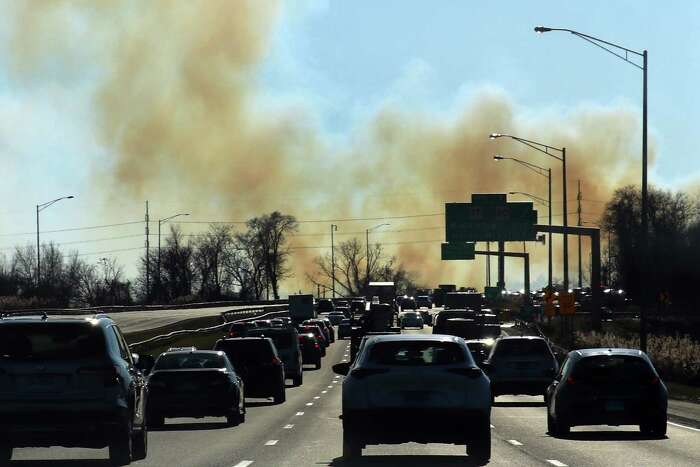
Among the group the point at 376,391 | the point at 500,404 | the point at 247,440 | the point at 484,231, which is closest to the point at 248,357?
the point at 500,404

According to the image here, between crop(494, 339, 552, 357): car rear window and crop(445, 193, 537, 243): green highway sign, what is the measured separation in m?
48.7

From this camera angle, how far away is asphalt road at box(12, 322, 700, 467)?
19234 millimetres

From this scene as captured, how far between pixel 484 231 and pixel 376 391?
70.0 m

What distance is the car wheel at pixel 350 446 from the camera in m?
19.1

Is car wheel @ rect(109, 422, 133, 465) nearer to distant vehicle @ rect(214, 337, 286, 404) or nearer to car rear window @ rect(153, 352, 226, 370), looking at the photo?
car rear window @ rect(153, 352, 226, 370)

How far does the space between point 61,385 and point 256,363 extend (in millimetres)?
19083

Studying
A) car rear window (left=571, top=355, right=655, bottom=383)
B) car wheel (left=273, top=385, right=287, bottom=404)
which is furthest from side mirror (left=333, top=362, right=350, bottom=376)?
car wheel (left=273, top=385, right=287, bottom=404)

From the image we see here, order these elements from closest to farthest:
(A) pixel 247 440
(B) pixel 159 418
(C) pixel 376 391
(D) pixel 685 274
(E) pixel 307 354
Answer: (C) pixel 376 391
(A) pixel 247 440
(B) pixel 159 418
(E) pixel 307 354
(D) pixel 685 274

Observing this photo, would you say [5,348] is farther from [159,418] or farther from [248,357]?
[248,357]

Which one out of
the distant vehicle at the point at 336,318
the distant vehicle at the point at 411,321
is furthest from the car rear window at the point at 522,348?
the distant vehicle at the point at 336,318

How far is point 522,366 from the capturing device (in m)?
37.8

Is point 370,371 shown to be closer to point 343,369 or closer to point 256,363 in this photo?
point 343,369

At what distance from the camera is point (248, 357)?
36.2 m

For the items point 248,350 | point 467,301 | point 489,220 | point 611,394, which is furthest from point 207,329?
point 611,394
